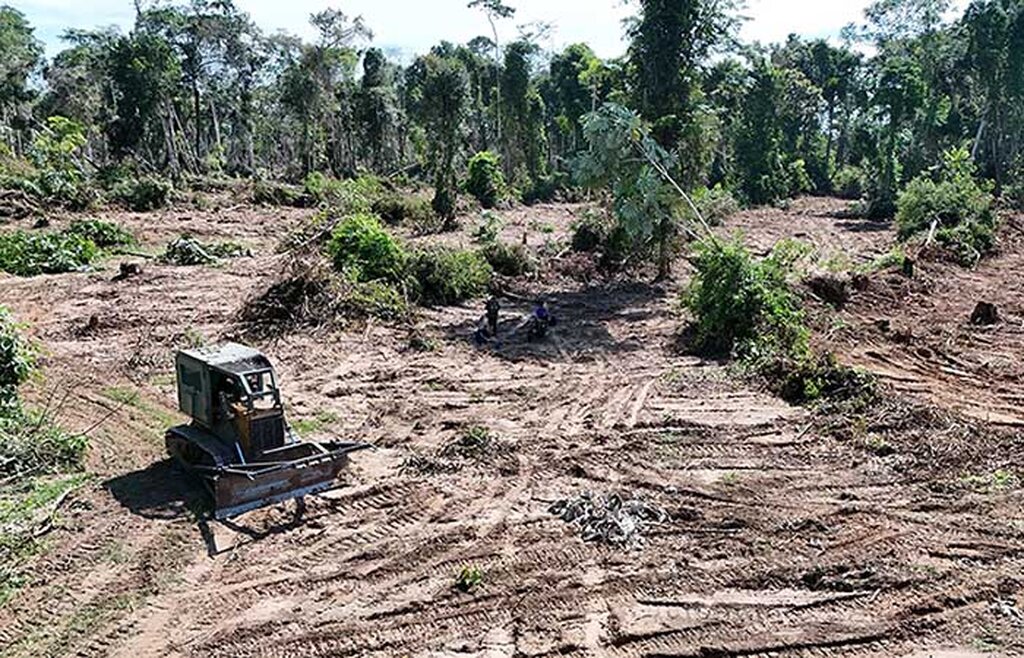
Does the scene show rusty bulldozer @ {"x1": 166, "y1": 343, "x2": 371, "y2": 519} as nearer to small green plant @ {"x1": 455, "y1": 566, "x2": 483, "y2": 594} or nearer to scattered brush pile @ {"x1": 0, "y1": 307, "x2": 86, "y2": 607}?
scattered brush pile @ {"x1": 0, "y1": 307, "x2": 86, "y2": 607}

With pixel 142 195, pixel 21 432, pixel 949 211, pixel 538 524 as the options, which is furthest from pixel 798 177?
pixel 21 432

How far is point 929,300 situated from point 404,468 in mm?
15166

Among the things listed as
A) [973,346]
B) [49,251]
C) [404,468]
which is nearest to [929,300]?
[973,346]

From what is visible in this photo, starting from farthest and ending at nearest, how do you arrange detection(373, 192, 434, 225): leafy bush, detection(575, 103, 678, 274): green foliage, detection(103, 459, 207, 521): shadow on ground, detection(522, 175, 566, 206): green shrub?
1. detection(522, 175, 566, 206): green shrub
2. detection(373, 192, 434, 225): leafy bush
3. detection(575, 103, 678, 274): green foliage
4. detection(103, 459, 207, 521): shadow on ground

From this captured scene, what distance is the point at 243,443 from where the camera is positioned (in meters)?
9.38

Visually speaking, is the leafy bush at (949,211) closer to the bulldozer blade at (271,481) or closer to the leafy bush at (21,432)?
the bulldozer blade at (271,481)

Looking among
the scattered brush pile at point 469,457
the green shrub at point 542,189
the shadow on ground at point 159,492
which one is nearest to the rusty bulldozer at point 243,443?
the shadow on ground at point 159,492

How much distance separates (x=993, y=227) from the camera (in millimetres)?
28781

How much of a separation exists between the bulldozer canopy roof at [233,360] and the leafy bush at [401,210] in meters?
21.6

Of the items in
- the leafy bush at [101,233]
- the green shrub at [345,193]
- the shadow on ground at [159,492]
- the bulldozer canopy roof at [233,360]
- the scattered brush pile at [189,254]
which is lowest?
the shadow on ground at [159,492]

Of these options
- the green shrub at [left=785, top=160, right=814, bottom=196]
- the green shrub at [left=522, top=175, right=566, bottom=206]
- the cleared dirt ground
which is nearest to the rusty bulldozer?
the cleared dirt ground

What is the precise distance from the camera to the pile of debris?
8766mm

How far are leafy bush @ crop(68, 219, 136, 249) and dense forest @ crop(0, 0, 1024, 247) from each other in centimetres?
602

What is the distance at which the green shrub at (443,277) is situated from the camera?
63.9 feet
